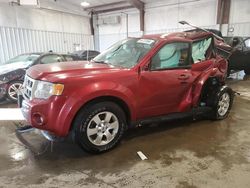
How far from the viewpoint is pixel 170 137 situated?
11.5 feet

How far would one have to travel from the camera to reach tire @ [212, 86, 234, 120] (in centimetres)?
404

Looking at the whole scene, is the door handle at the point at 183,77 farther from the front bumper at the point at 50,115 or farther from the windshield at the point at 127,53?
the front bumper at the point at 50,115

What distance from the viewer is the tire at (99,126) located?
2.72 m

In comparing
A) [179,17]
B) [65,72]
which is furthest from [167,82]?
[179,17]

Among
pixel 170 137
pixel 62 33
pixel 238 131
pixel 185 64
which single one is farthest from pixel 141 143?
pixel 62 33

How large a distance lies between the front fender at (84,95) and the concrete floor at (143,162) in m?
0.53

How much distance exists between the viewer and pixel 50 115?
8.39ft

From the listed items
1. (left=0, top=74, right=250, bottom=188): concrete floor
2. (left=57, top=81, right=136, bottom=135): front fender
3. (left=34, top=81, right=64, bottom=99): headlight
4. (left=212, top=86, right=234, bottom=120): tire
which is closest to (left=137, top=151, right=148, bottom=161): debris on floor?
(left=0, top=74, right=250, bottom=188): concrete floor

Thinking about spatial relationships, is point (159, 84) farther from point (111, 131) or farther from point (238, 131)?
point (238, 131)

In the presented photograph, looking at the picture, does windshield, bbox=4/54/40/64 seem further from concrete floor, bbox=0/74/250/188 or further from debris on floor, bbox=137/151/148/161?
debris on floor, bbox=137/151/148/161

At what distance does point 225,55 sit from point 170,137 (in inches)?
95.0

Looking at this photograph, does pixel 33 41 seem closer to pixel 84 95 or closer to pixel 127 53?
pixel 127 53

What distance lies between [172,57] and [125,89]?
1.08 metres

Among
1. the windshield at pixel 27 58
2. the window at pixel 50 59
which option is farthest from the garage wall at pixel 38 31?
the window at pixel 50 59
